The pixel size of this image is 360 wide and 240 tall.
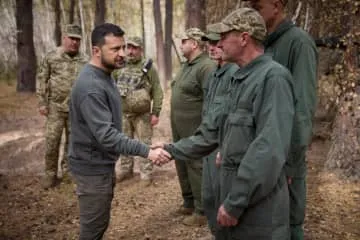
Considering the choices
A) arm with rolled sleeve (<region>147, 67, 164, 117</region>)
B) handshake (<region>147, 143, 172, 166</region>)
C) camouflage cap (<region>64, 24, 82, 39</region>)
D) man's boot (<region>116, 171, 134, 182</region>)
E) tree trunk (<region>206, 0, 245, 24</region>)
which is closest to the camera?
handshake (<region>147, 143, 172, 166</region>)

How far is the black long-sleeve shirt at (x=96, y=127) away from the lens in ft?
10.2

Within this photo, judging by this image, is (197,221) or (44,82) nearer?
(197,221)

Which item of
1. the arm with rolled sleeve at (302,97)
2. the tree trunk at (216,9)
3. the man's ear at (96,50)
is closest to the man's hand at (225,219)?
the arm with rolled sleeve at (302,97)

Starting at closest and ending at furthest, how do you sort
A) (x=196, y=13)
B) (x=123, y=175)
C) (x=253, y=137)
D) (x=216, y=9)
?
(x=253, y=137) < (x=123, y=175) < (x=196, y=13) < (x=216, y=9)

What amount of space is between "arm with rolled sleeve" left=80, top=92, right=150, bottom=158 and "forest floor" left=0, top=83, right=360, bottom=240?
1.85 meters

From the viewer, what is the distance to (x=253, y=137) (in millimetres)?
2303

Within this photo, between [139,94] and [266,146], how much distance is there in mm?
4067

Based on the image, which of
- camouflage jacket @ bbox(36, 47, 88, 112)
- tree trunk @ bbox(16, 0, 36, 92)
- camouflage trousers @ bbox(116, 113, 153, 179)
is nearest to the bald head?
camouflage trousers @ bbox(116, 113, 153, 179)

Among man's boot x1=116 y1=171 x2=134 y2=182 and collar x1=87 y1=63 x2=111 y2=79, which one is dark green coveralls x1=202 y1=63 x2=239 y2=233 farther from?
man's boot x1=116 y1=171 x2=134 y2=182

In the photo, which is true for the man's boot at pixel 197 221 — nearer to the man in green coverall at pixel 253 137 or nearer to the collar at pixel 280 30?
the man in green coverall at pixel 253 137

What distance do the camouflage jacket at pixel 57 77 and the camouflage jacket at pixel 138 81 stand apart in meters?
0.69

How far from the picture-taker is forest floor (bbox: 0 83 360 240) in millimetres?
4695

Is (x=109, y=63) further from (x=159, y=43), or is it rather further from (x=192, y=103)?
(x=159, y=43)

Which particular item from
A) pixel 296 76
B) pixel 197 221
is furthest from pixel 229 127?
pixel 197 221
